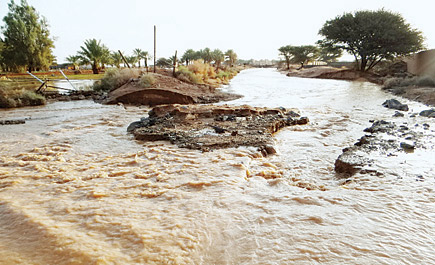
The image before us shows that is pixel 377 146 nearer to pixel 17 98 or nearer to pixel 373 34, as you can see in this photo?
pixel 17 98

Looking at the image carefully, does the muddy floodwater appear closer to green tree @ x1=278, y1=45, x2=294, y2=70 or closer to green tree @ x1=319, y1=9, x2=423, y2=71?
green tree @ x1=319, y1=9, x2=423, y2=71

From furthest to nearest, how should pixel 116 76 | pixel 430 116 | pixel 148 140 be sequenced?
pixel 116 76
pixel 430 116
pixel 148 140

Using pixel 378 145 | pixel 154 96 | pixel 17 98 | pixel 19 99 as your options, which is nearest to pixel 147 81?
pixel 154 96

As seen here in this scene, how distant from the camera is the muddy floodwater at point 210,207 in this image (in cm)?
186

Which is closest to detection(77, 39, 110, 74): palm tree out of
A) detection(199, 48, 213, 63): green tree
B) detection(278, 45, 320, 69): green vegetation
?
detection(199, 48, 213, 63): green tree

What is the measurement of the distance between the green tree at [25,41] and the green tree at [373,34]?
127 ft

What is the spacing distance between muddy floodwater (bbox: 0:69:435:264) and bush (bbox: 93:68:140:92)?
11033 millimetres

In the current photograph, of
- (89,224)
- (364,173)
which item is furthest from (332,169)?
(89,224)

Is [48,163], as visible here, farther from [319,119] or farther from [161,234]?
[319,119]

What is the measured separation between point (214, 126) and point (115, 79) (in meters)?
11.8

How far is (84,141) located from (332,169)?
4.98 meters

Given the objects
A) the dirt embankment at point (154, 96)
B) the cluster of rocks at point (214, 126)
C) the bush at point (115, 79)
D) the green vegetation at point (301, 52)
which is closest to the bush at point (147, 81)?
the dirt embankment at point (154, 96)

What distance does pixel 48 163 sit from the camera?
3.87 m

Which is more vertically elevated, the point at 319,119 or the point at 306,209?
the point at 319,119
